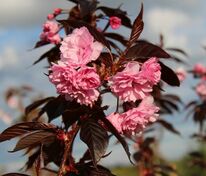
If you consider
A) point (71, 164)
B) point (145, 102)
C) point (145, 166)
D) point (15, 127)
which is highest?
point (145, 102)

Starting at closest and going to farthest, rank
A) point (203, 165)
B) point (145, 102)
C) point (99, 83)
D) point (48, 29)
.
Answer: point (99, 83) → point (145, 102) → point (48, 29) → point (203, 165)

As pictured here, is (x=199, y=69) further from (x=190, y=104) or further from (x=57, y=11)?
(x=57, y=11)

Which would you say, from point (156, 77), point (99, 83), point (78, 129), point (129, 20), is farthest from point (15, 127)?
point (129, 20)

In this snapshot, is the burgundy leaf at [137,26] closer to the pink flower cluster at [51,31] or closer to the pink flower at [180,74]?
the pink flower cluster at [51,31]

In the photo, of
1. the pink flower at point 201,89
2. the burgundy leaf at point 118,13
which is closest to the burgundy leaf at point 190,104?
the pink flower at point 201,89

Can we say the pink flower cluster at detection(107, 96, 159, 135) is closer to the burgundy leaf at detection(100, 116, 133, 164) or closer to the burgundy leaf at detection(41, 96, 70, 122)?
the burgundy leaf at detection(100, 116, 133, 164)

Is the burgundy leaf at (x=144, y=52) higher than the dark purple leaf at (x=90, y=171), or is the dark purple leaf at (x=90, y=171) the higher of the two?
the burgundy leaf at (x=144, y=52)

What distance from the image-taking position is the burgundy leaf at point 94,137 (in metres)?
1.60

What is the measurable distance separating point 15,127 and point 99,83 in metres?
0.33

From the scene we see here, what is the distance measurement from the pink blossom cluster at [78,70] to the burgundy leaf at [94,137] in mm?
71

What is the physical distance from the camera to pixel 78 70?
1594 mm

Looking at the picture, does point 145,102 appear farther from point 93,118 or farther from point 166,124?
point 166,124

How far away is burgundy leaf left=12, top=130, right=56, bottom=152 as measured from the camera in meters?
1.69

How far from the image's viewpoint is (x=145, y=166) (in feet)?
12.6
